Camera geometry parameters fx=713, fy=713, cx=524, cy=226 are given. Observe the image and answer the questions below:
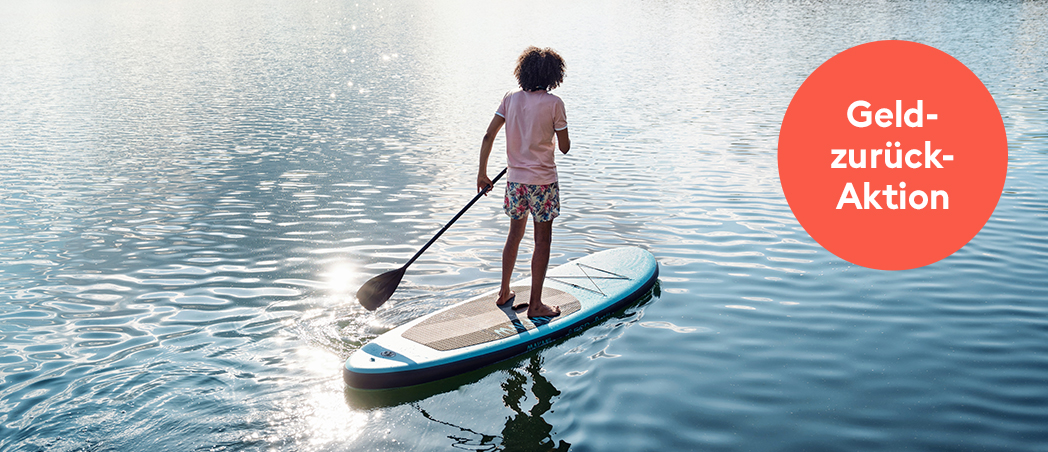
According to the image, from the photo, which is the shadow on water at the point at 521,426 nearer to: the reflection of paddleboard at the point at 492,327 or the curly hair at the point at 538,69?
the reflection of paddleboard at the point at 492,327

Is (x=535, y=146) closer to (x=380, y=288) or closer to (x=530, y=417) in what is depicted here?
(x=380, y=288)

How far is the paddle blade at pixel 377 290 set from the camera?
6.00 m

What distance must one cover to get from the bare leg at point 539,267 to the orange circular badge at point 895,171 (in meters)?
3.71

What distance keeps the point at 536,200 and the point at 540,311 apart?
0.93m

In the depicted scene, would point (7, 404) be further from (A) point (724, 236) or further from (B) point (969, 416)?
(A) point (724, 236)

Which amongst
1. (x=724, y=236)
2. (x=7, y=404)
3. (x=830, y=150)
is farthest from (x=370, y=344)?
(x=830, y=150)

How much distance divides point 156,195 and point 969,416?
35.4 feet

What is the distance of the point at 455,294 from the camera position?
6797 mm

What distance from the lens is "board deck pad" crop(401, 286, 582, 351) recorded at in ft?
17.9

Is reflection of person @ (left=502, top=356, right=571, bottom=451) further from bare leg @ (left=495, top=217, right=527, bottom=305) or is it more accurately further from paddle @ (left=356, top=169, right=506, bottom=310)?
paddle @ (left=356, top=169, right=506, bottom=310)

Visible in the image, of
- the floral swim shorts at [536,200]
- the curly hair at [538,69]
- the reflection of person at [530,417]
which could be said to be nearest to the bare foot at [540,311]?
the reflection of person at [530,417]

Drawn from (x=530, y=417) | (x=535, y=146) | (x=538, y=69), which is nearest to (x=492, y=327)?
(x=530, y=417)

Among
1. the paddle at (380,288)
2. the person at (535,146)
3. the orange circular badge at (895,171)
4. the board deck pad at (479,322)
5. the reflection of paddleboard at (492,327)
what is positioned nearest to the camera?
the reflection of paddleboard at (492,327)

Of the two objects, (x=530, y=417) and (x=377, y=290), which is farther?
(x=377, y=290)
